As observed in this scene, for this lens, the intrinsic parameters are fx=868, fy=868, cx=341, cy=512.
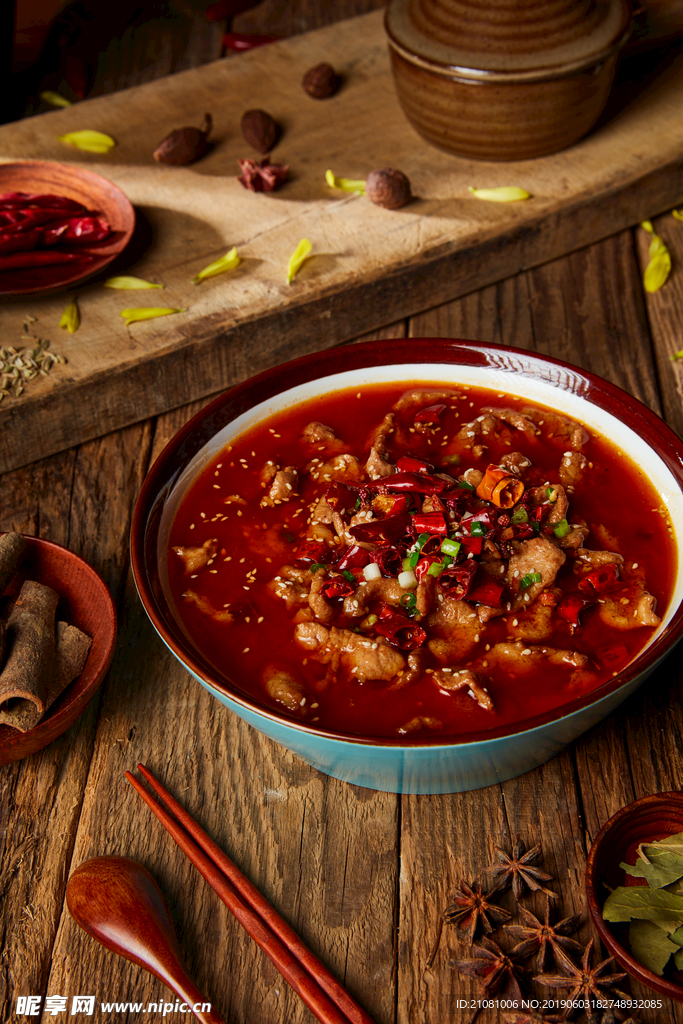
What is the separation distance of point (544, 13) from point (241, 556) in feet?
10.2

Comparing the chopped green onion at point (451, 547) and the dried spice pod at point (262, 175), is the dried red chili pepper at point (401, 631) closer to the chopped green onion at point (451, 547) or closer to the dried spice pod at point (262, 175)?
the chopped green onion at point (451, 547)

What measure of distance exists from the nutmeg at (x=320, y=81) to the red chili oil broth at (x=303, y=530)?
2837 mm

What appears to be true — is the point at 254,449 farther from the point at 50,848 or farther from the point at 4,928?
the point at 4,928

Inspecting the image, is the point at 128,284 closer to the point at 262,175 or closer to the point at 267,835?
the point at 262,175

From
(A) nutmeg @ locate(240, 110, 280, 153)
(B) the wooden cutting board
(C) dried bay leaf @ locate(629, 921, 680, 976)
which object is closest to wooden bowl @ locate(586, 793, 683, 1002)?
(C) dried bay leaf @ locate(629, 921, 680, 976)

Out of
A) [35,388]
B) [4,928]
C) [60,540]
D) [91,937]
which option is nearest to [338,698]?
[91,937]

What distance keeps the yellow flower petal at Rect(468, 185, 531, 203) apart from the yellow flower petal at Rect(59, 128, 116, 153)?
2132 millimetres

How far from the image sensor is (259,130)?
190 inches

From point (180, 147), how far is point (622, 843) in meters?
4.06

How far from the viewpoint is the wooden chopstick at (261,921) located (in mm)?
2273

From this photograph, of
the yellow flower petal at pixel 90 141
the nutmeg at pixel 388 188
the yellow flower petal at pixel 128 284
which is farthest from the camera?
the yellow flower petal at pixel 90 141

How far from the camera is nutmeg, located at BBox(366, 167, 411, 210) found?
4.35m

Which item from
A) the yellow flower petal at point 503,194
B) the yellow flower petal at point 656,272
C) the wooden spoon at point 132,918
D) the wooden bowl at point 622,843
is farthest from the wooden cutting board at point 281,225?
the wooden bowl at point 622,843

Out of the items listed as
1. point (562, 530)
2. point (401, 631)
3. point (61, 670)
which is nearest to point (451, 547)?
point (401, 631)
